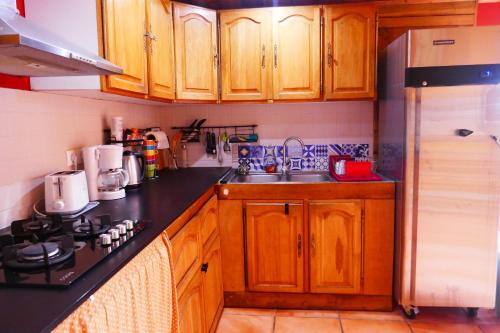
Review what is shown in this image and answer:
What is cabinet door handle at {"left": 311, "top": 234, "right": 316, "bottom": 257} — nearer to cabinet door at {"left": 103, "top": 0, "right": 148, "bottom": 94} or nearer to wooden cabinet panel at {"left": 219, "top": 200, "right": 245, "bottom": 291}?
wooden cabinet panel at {"left": 219, "top": 200, "right": 245, "bottom": 291}

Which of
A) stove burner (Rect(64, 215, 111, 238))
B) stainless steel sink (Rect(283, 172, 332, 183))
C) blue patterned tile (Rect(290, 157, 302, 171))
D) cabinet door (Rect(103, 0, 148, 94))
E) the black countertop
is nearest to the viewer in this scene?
the black countertop

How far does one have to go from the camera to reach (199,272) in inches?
71.4

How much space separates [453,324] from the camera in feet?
7.34

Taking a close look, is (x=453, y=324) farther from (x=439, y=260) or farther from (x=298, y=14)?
(x=298, y=14)

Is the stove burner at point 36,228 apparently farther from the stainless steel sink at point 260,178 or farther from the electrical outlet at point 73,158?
the stainless steel sink at point 260,178

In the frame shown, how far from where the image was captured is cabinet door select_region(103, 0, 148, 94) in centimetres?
162

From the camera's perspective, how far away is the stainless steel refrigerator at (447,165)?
81.4 inches

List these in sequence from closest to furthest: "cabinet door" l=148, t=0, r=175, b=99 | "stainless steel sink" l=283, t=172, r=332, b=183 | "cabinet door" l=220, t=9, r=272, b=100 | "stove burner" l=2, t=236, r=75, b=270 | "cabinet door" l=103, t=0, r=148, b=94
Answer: "stove burner" l=2, t=236, r=75, b=270, "cabinet door" l=103, t=0, r=148, b=94, "cabinet door" l=148, t=0, r=175, b=99, "cabinet door" l=220, t=9, r=272, b=100, "stainless steel sink" l=283, t=172, r=332, b=183

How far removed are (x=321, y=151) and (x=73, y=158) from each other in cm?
179

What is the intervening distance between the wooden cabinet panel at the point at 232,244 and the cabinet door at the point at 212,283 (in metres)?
0.08

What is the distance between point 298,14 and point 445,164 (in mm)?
1348

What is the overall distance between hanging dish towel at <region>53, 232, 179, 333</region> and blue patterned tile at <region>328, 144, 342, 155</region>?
72.7 inches

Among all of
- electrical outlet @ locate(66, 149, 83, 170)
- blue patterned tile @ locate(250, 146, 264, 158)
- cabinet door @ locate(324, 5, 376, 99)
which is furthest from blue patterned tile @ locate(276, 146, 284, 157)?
electrical outlet @ locate(66, 149, 83, 170)

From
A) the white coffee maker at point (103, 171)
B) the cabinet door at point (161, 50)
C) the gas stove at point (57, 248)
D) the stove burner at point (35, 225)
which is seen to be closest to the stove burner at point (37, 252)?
the gas stove at point (57, 248)
